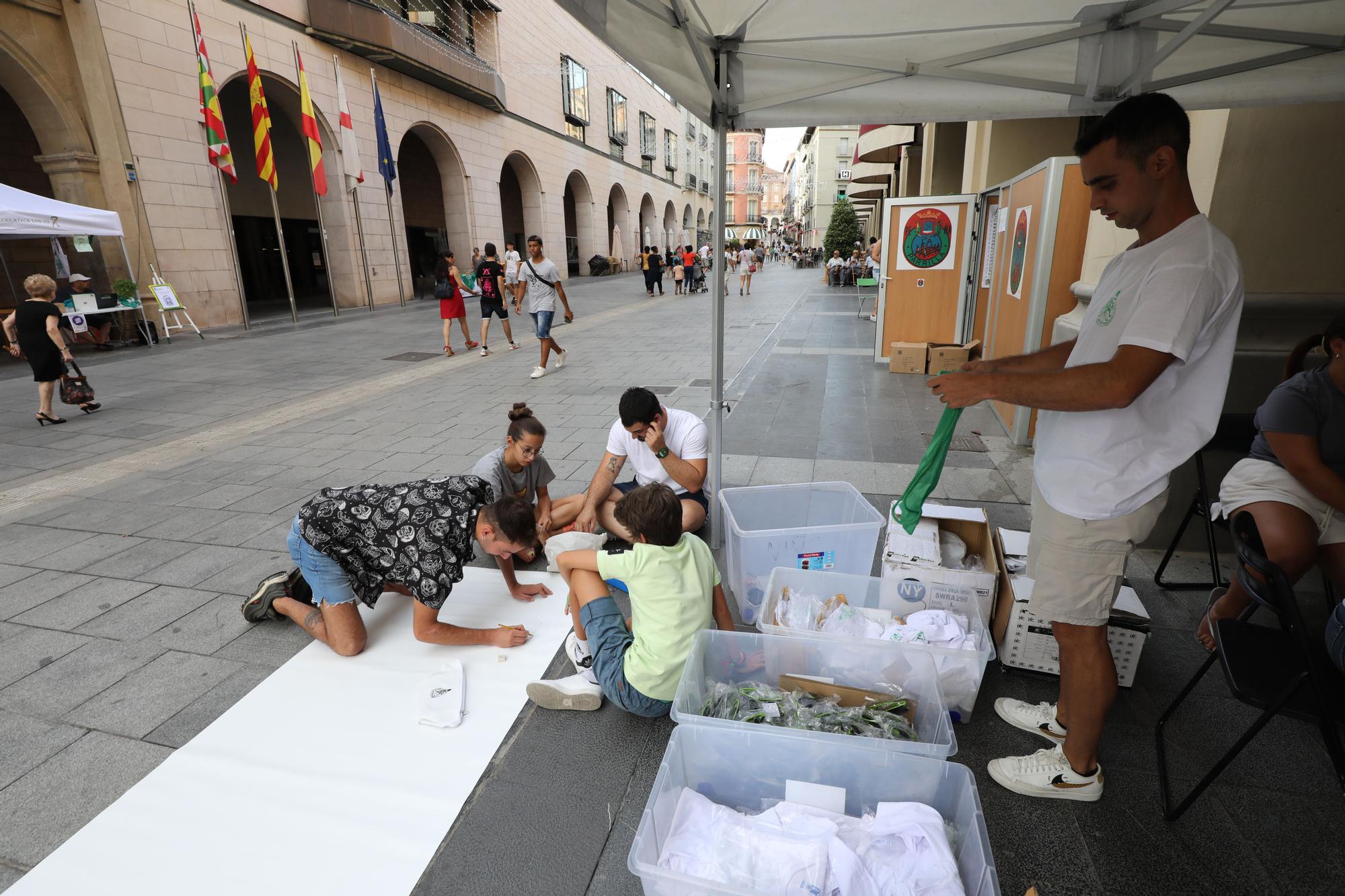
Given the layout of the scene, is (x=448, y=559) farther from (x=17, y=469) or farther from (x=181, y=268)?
(x=181, y=268)

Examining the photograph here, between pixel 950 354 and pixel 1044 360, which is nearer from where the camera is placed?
pixel 1044 360

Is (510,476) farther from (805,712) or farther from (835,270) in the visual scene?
(835,270)

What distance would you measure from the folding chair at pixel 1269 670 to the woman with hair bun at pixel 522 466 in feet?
8.33

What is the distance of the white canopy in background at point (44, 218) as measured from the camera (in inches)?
342

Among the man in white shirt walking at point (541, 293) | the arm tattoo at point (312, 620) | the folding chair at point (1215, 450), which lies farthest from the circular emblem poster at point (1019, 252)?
the arm tattoo at point (312, 620)

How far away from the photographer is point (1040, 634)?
2.58 meters

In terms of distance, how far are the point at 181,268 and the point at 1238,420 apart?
16.1 meters

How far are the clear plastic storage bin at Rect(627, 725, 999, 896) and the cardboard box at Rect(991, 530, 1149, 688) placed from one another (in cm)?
103

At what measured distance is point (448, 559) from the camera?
9.20ft

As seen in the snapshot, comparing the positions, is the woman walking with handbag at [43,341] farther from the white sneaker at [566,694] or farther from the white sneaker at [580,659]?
the white sneaker at [566,694]

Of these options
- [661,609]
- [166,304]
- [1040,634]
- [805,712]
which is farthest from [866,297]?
[805,712]

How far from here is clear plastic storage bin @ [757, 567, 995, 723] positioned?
2.27 metres

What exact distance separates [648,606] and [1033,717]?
1450 mm

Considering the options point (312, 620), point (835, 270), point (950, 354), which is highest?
point (835, 270)
